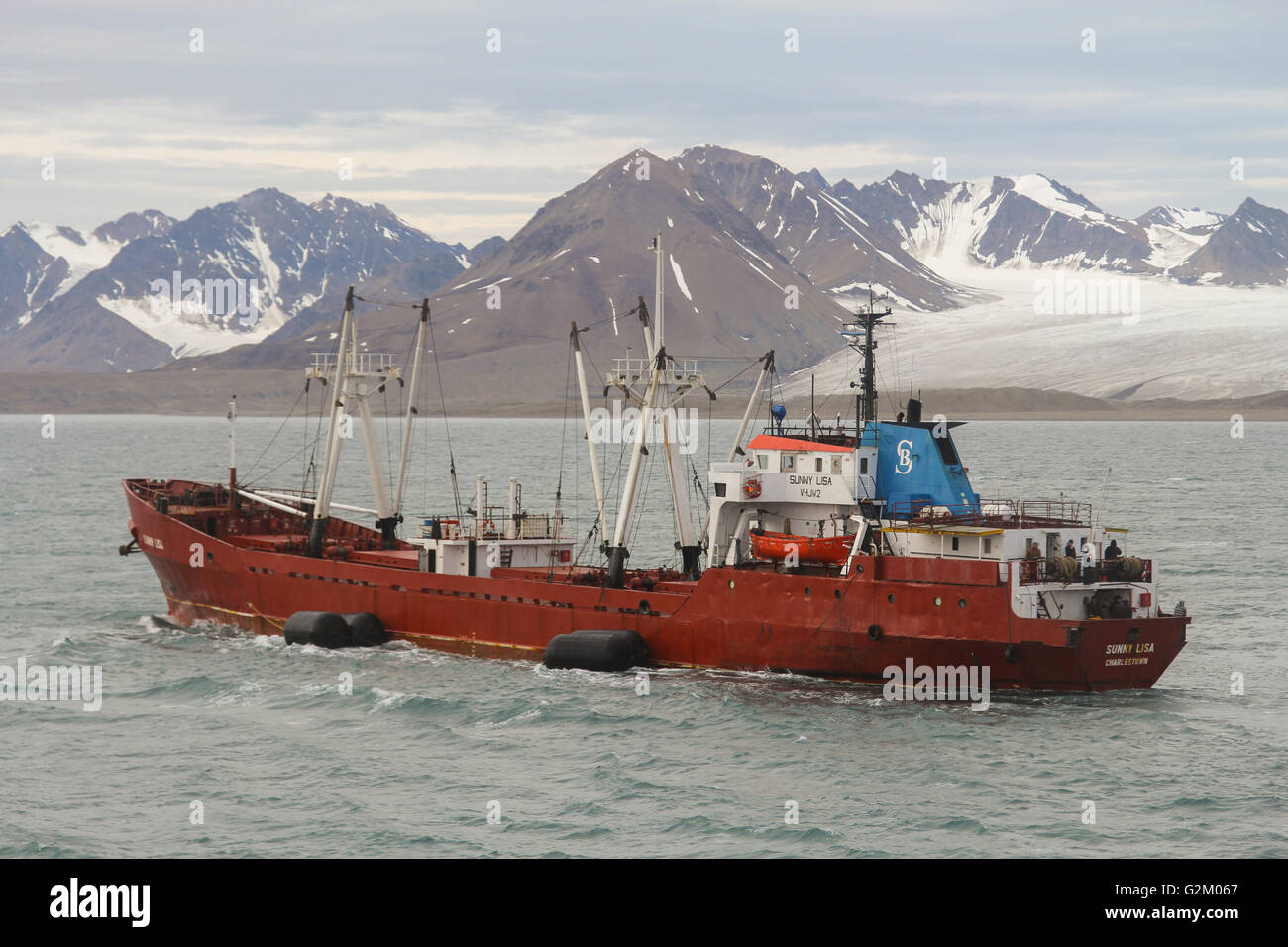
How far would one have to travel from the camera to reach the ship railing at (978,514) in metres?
40.8

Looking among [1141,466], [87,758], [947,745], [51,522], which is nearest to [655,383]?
[947,745]

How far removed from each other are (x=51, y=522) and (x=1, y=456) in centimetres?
9719

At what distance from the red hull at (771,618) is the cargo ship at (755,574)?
0.05 metres

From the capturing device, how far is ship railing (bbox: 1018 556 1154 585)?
39.0 meters

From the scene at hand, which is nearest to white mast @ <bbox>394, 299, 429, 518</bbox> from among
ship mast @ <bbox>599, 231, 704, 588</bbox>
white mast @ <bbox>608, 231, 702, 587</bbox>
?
ship mast @ <bbox>599, 231, 704, 588</bbox>

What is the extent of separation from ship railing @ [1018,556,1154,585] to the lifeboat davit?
18.0 feet

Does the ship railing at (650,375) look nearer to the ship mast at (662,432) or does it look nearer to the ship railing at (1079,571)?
the ship mast at (662,432)

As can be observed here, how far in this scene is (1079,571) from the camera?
3941 centimetres

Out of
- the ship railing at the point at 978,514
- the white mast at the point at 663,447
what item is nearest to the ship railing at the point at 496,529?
→ the white mast at the point at 663,447

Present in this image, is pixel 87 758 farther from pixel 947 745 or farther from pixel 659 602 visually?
pixel 947 745
